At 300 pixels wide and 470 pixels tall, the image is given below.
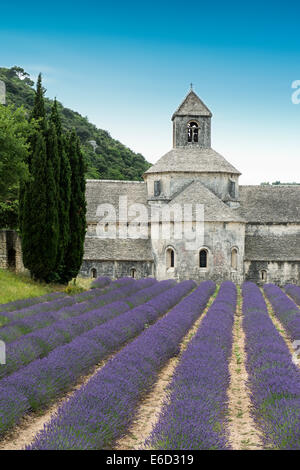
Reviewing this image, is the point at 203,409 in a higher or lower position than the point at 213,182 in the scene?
lower

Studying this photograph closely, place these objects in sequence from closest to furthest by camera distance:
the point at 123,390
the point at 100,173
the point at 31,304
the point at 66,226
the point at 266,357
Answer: the point at 123,390
the point at 266,357
the point at 31,304
the point at 66,226
the point at 100,173

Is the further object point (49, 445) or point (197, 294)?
point (197, 294)

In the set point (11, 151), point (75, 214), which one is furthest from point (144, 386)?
point (75, 214)

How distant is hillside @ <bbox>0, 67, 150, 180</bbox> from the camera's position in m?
63.7

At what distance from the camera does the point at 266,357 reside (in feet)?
29.5

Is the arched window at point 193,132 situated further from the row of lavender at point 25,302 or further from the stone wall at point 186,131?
the row of lavender at point 25,302

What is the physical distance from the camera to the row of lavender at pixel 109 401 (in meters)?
5.37

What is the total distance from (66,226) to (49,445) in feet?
57.2

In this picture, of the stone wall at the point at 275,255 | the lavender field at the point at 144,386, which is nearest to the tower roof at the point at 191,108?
the stone wall at the point at 275,255

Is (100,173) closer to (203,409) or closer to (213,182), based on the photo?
(213,182)

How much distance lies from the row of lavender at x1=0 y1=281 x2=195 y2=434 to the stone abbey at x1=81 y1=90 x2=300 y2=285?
1809 cm

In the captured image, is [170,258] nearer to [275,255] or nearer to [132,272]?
[132,272]
